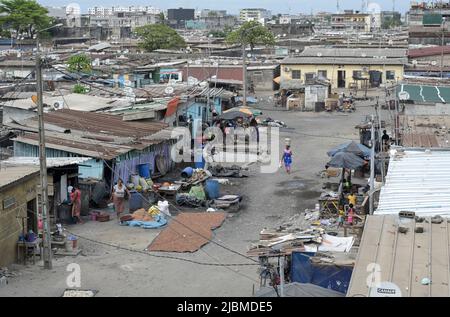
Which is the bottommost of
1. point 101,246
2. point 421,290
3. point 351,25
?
point 101,246

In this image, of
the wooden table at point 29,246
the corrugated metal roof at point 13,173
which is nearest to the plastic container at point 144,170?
the corrugated metal roof at point 13,173

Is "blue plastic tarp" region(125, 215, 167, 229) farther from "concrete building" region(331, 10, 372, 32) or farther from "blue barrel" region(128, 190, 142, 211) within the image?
"concrete building" region(331, 10, 372, 32)

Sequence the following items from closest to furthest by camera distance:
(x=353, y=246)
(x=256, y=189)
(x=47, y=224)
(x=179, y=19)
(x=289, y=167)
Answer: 1. (x=353, y=246)
2. (x=47, y=224)
3. (x=256, y=189)
4. (x=289, y=167)
5. (x=179, y=19)

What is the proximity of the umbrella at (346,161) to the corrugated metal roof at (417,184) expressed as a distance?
2.85 meters

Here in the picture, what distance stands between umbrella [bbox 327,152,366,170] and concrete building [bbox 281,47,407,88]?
2543 centimetres

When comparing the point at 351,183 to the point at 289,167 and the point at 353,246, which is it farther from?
the point at 353,246

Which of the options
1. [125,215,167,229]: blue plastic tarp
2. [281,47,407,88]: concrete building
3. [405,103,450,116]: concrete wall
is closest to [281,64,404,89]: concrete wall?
[281,47,407,88]: concrete building

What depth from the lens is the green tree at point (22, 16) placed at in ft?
248

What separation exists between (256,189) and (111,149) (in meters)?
4.36

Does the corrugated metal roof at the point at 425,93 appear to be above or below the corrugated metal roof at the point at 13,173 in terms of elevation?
above

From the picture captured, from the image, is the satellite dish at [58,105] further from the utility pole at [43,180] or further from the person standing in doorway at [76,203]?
the utility pole at [43,180]

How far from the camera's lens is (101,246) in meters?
15.7

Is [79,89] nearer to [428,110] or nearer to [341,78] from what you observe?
[428,110]
